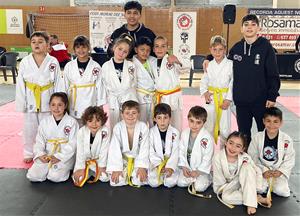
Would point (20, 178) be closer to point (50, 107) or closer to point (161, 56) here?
point (50, 107)

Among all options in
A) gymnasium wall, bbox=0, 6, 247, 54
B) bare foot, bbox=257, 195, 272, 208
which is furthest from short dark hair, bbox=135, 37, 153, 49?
gymnasium wall, bbox=0, 6, 247, 54

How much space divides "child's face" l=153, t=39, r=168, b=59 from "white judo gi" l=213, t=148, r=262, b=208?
1.31m

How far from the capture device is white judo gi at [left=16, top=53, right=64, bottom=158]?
4.07m

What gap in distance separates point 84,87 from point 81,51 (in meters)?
0.41

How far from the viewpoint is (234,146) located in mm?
3324

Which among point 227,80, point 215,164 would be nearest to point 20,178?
point 215,164

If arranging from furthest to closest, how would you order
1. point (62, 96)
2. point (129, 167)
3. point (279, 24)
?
point (279, 24) → point (62, 96) → point (129, 167)

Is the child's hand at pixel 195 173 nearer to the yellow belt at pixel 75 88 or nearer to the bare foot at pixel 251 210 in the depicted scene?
the bare foot at pixel 251 210

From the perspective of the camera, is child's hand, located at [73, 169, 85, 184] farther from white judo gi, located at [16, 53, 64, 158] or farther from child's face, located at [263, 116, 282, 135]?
child's face, located at [263, 116, 282, 135]

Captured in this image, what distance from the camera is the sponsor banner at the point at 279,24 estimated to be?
1213 centimetres

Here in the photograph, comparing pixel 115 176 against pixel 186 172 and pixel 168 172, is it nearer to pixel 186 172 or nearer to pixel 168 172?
pixel 168 172

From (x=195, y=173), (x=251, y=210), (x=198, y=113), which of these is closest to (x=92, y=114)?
(x=198, y=113)

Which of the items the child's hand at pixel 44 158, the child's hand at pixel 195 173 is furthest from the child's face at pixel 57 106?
the child's hand at pixel 195 173

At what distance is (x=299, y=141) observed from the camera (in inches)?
201
